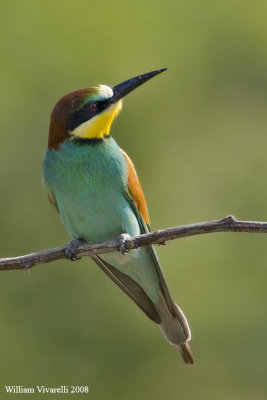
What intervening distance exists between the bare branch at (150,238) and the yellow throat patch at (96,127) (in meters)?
0.73

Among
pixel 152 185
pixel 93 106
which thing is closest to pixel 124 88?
pixel 93 106

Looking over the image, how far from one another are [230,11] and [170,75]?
769mm

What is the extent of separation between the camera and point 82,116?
4.41m

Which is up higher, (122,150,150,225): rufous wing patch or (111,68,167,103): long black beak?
(111,68,167,103): long black beak

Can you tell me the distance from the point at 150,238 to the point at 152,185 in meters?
2.53

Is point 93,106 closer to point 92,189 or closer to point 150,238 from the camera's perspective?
point 92,189

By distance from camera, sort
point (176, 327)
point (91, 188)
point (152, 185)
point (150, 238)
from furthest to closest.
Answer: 1. point (152, 185)
2. point (176, 327)
3. point (91, 188)
4. point (150, 238)

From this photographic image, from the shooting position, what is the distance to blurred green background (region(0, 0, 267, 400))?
5.58 meters

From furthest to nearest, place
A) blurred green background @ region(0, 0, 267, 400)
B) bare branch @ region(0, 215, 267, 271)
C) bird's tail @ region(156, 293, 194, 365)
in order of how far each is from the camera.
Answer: blurred green background @ region(0, 0, 267, 400) < bird's tail @ region(156, 293, 194, 365) < bare branch @ region(0, 215, 267, 271)

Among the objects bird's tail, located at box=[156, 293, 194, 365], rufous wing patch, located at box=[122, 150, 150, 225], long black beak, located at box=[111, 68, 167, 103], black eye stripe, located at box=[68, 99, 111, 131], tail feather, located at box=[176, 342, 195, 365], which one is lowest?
tail feather, located at box=[176, 342, 195, 365]

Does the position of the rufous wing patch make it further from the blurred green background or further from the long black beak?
the blurred green background

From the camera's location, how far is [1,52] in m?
6.55

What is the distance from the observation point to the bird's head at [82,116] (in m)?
4.41

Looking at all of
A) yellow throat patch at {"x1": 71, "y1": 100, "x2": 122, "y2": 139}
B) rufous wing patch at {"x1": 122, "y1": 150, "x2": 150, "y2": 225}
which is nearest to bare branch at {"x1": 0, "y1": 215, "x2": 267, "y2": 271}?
rufous wing patch at {"x1": 122, "y1": 150, "x2": 150, "y2": 225}
